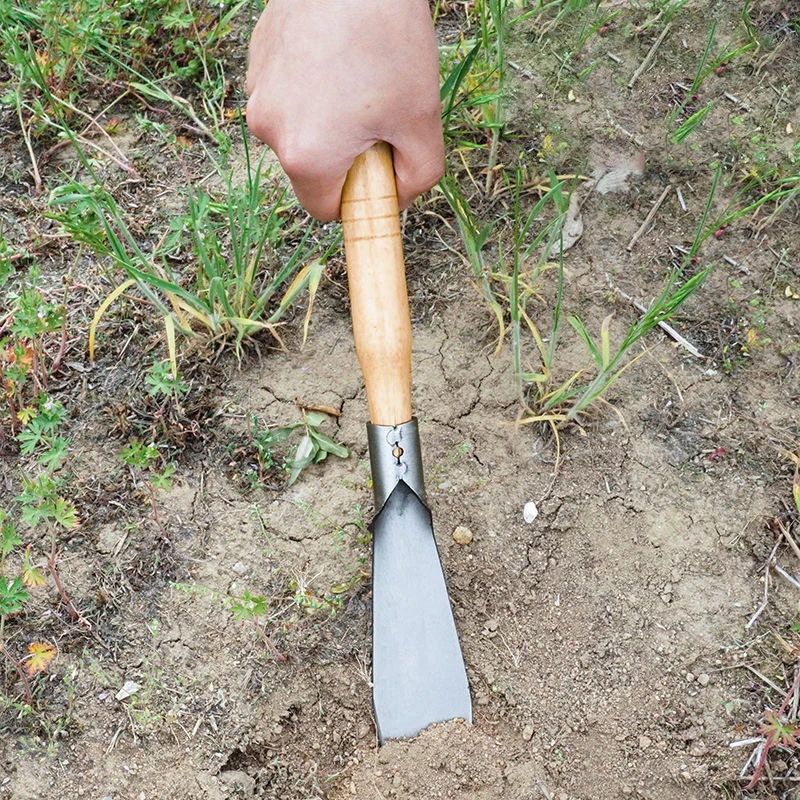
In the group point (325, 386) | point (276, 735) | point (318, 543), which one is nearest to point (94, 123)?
point (325, 386)

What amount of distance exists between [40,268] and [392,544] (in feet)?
3.91

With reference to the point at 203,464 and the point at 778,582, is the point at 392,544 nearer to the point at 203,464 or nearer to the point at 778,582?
the point at 203,464

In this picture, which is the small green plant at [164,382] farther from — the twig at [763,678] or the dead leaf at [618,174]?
the twig at [763,678]

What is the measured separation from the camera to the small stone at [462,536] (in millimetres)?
1737

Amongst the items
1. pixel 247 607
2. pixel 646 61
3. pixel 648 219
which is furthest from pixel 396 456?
pixel 646 61

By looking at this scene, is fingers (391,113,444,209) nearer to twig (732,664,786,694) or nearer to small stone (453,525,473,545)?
small stone (453,525,473,545)

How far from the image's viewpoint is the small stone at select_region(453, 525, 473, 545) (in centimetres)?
174

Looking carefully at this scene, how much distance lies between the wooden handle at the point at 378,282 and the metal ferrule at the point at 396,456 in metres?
0.02

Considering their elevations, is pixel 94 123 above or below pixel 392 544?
above

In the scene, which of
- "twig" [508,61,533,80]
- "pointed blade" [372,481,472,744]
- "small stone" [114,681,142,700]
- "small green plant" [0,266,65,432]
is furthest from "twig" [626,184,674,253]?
"small stone" [114,681,142,700]

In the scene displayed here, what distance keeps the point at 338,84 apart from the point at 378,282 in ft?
1.05

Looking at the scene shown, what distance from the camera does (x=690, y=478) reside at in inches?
70.8

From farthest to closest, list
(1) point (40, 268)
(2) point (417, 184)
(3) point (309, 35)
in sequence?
(1) point (40, 268), (2) point (417, 184), (3) point (309, 35)

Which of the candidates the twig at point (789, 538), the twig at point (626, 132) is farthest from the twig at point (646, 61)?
the twig at point (789, 538)
